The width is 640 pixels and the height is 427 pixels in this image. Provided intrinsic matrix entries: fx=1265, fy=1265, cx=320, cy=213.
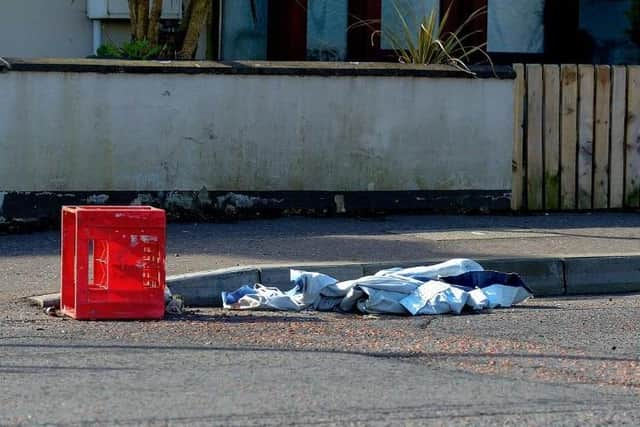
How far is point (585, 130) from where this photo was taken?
12.6m

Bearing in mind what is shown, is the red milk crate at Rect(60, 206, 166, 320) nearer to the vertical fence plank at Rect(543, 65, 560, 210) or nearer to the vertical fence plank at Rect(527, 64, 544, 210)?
the vertical fence plank at Rect(527, 64, 544, 210)

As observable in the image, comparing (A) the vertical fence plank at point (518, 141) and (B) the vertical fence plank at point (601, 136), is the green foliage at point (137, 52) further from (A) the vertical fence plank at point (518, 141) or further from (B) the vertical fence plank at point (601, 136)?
(B) the vertical fence plank at point (601, 136)

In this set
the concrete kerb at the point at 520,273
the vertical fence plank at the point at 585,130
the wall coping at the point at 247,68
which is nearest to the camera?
the concrete kerb at the point at 520,273

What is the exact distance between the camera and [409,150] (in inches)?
483

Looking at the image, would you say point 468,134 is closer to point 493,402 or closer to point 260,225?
point 260,225

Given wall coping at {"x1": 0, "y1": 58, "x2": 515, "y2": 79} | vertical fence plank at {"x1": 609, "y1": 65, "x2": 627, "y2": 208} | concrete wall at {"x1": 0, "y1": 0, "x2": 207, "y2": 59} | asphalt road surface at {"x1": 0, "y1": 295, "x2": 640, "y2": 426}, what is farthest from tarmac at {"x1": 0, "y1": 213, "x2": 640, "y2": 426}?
concrete wall at {"x1": 0, "y1": 0, "x2": 207, "y2": 59}

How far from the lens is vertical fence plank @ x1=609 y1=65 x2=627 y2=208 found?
12.7 metres

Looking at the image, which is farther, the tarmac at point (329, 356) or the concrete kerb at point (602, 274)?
the concrete kerb at point (602, 274)

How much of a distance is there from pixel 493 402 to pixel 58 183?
21.6 feet

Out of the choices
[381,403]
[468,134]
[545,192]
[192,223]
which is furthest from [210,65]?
[381,403]

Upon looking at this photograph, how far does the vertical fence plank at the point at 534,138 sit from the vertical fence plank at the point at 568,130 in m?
0.22

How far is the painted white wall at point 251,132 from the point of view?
11.3 meters

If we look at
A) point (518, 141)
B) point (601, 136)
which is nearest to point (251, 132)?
point (518, 141)

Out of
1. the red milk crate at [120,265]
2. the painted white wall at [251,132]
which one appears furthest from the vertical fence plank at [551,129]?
the red milk crate at [120,265]
